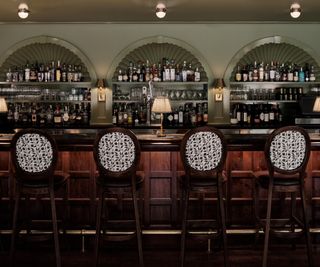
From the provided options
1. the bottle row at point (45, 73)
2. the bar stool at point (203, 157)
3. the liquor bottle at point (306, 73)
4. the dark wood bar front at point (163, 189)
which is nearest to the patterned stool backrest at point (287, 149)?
the bar stool at point (203, 157)

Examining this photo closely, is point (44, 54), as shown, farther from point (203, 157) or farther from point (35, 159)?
point (203, 157)

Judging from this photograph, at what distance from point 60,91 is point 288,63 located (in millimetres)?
3799

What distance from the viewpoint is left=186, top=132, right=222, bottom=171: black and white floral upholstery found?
379 centimetres

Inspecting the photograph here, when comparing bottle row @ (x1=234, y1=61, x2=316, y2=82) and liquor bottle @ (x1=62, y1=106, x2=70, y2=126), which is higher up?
bottle row @ (x1=234, y1=61, x2=316, y2=82)

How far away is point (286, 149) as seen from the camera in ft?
12.4

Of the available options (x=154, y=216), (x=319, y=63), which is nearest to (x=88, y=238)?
(x=154, y=216)

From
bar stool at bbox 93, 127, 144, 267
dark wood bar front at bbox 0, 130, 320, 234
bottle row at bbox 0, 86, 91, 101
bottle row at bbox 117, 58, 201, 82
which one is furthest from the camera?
bottle row at bbox 0, 86, 91, 101

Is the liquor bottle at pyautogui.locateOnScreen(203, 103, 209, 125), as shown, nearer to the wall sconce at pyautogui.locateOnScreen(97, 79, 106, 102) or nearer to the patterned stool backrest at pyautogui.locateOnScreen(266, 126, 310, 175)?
the wall sconce at pyautogui.locateOnScreen(97, 79, 106, 102)

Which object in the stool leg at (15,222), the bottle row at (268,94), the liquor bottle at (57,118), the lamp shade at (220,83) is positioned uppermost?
the lamp shade at (220,83)

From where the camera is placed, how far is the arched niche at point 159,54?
804 centimetres

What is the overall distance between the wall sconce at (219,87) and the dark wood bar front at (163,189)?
3479mm

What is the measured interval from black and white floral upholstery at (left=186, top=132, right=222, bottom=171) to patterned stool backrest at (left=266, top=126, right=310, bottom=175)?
0.39m

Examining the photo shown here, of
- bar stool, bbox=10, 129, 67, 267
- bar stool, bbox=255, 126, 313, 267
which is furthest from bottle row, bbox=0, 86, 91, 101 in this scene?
bar stool, bbox=255, 126, 313, 267

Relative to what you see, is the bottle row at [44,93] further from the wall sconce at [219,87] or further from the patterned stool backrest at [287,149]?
the patterned stool backrest at [287,149]
